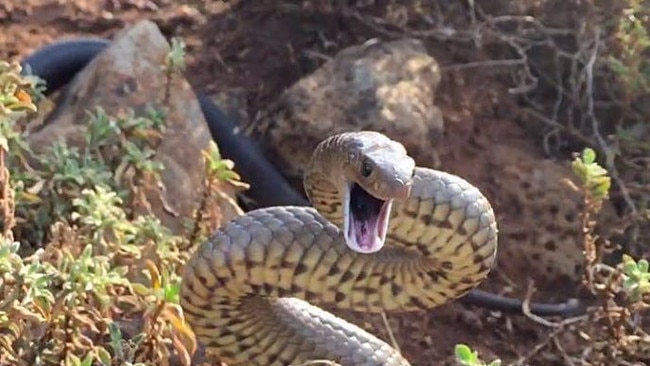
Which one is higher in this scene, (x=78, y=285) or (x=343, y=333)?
(x=78, y=285)

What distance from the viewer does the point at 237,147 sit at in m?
4.65

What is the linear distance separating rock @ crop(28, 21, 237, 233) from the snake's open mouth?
1.45 m

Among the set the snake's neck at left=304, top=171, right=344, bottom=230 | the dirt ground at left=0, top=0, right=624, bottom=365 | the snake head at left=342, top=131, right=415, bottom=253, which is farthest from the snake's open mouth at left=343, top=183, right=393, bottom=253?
the dirt ground at left=0, top=0, right=624, bottom=365

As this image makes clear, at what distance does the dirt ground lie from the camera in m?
4.91

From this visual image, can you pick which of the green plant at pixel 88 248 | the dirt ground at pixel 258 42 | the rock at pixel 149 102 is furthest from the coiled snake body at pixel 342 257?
the dirt ground at pixel 258 42

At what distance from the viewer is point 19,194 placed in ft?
11.4

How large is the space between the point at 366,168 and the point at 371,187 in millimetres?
41

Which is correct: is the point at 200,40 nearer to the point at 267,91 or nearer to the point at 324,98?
the point at 267,91

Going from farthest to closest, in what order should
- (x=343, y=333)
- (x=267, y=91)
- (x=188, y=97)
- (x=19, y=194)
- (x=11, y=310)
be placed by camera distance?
(x=267, y=91)
(x=188, y=97)
(x=19, y=194)
(x=343, y=333)
(x=11, y=310)

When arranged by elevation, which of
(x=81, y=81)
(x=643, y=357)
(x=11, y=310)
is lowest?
(x=643, y=357)

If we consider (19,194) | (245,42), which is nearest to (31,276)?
(19,194)

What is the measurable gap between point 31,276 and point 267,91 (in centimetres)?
248

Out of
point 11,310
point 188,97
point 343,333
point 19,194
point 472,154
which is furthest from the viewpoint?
point 472,154

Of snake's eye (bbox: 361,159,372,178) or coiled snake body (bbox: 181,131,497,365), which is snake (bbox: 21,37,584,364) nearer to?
coiled snake body (bbox: 181,131,497,365)
